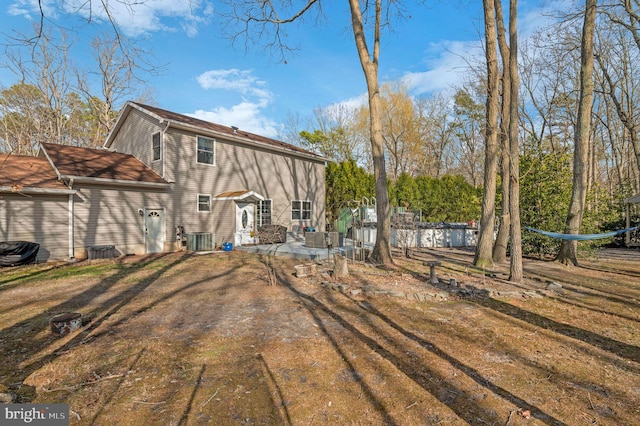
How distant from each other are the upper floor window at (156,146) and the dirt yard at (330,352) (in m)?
7.06

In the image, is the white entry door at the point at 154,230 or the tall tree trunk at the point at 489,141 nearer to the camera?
the tall tree trunk at the point at 489,141

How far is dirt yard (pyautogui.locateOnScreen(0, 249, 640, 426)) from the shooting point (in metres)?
2.74

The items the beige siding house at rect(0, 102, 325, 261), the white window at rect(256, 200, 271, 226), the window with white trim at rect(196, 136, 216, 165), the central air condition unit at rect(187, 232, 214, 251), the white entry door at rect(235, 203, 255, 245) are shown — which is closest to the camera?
the beige siding house at rect(0, 102, 325, 261)

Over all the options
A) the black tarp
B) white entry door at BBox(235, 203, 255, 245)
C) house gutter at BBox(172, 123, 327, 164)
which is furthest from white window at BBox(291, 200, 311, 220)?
the black tarp

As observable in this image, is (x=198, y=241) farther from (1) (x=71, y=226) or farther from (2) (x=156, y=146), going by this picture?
(2) (x=156, y=146)

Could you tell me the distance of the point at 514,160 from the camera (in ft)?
24.9

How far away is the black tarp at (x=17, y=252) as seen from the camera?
9.16 meters

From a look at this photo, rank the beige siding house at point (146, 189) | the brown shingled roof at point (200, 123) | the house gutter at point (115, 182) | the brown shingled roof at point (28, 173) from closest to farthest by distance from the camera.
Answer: the brown shingled roof at point (28, 173) < the beige siding house at point (146, 189) < the house gutter at point (115, 182) < the brown shingled roof at point (200, 123)

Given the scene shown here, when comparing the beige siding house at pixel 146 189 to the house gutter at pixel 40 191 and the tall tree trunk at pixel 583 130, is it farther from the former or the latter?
the tall tree trunk at pixel 583 130

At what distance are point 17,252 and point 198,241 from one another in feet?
18.0

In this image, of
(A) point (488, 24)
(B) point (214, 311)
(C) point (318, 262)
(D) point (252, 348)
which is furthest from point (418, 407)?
(A) point (488, 24)

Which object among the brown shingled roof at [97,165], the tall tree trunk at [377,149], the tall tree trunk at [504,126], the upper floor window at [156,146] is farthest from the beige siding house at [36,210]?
the tall tree trunk at [504,126]

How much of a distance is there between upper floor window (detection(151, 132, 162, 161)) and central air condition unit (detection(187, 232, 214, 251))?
3792mm

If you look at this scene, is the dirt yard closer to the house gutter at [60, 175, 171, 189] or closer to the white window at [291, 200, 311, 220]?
the house gutter at [60, 175, 171, 189]
